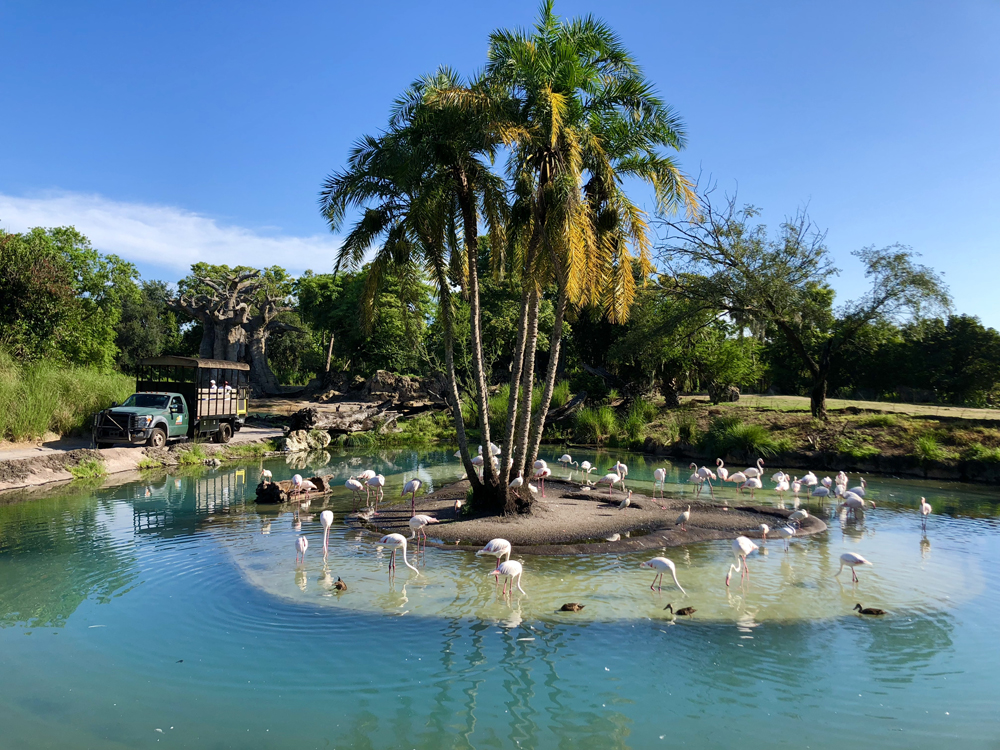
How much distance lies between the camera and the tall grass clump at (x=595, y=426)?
3052 centimetres

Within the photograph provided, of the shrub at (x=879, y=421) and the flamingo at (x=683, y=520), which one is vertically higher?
the shrub at (x=879, y=421)

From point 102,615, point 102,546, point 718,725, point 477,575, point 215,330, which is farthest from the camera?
point 215,330

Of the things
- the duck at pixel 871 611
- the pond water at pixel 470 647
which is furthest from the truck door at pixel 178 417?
the duck at pixel 871 611

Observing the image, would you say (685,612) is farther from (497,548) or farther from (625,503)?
(625,503)

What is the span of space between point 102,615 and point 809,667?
840 cm

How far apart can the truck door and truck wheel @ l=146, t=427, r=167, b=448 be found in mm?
540

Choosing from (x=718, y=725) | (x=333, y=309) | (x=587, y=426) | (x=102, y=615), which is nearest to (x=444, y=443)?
(x=587, y=426)

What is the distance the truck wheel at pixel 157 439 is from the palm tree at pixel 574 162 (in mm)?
14239

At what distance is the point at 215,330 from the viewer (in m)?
44.4

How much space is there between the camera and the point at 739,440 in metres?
25.3

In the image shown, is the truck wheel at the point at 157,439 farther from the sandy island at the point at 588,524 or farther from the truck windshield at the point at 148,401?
the sandy island at the point at 588,524

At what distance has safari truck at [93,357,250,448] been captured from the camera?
20.8 m

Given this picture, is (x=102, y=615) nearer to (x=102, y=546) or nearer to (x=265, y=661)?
(x=265, y=661)

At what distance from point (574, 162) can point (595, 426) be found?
67.0 ft
